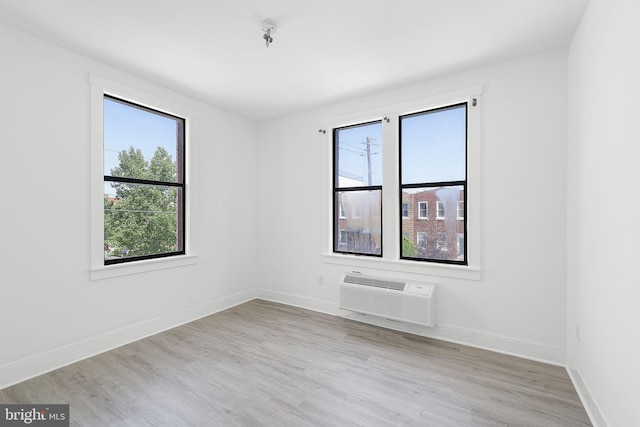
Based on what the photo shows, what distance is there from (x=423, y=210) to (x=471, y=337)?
4.57 ft

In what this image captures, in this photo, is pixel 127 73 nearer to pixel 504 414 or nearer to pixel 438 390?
pixel 438 390

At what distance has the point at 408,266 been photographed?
3430mm

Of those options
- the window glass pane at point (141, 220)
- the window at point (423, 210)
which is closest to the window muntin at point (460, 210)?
the window at point (423, 210)

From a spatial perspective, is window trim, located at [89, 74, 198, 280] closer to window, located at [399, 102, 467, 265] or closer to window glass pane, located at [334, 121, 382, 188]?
window glass pane, located at [334, 121, 382, 188]

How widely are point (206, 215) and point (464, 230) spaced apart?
3140 millimetres

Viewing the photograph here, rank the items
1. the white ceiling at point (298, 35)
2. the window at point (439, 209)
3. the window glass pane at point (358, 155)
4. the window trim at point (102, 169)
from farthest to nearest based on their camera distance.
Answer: the window glass pane at point (358, 155) < the window at point (439, 209) < the window trim at point (102, 169) < the white ceiling at point (298, 35)

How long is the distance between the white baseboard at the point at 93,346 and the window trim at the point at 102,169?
58 centimetres

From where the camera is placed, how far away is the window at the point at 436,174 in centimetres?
320

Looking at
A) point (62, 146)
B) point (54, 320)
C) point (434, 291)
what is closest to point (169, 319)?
point (54, 320)

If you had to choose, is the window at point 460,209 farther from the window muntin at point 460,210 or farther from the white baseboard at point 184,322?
the white baseboard at point 184,322

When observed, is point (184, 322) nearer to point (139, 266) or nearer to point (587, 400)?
point (139, 266)

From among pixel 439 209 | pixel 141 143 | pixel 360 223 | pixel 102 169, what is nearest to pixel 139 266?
pixel 102 169

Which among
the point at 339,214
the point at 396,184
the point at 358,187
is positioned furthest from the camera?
the point at 339,214

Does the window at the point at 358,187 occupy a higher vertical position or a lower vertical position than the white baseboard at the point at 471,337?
higher
